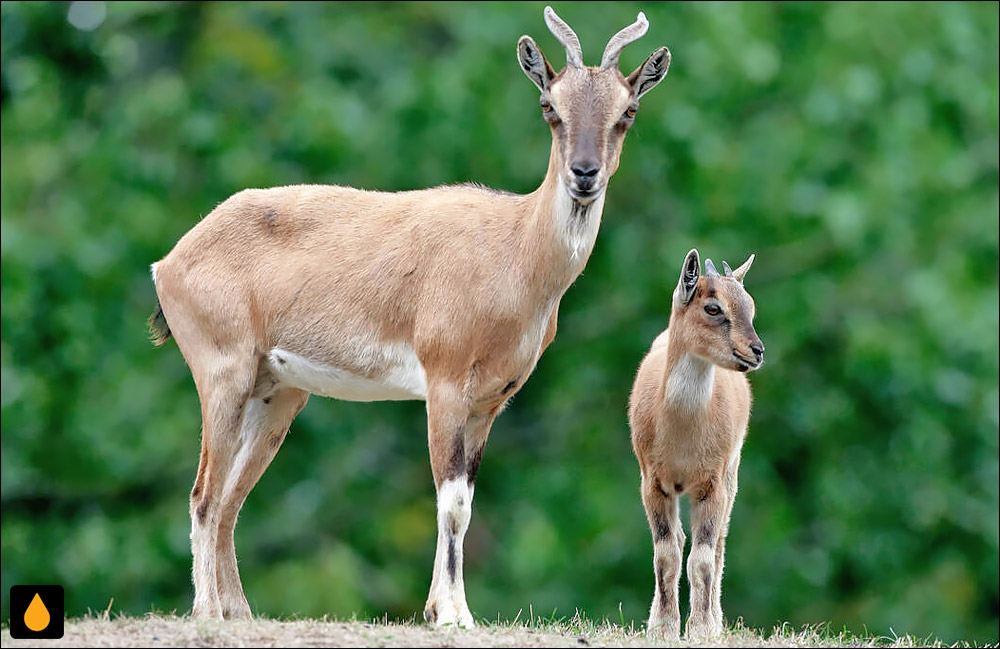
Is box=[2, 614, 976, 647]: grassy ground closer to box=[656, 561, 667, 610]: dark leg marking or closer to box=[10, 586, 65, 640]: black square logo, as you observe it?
box=[10, 586, 65, 640]: black square logo

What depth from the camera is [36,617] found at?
922cm

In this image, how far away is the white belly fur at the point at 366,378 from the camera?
402 inches

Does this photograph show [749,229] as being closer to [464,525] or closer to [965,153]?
[965,153]

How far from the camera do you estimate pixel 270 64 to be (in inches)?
948

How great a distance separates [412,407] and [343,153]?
357cm

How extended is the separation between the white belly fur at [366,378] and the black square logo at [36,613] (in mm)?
2100

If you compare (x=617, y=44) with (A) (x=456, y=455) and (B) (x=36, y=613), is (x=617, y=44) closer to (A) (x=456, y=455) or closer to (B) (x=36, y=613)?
(A) (x=456, y=455)

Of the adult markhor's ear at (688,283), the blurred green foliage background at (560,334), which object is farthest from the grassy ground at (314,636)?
the blurred green foliage background at (560,334)

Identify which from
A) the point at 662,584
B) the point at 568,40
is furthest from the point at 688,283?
the point at 662,584

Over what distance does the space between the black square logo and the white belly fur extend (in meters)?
2.10

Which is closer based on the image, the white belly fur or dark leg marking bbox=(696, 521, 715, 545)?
the white belly fur

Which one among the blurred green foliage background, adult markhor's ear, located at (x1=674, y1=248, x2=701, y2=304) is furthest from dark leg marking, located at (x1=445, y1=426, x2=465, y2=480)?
the blurred green foliage background

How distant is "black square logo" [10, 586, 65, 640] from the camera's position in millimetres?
9125

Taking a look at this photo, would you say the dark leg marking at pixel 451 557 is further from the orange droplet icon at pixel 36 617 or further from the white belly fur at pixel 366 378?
the orange droplet icon at pixel 36 617
